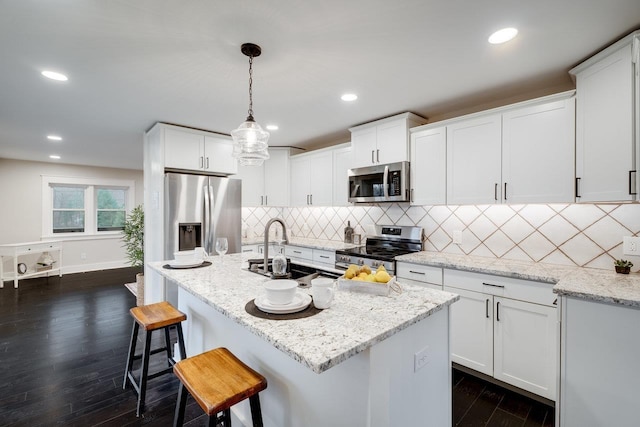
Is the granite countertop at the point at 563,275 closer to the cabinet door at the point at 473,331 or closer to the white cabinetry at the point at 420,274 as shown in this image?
the white cabinetry at the point at 420,274

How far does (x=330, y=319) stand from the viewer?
45.6 inches

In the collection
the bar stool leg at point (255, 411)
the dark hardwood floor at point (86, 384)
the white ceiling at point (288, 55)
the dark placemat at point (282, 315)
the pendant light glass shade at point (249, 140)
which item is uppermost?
the white ceiling at point (288, 55)

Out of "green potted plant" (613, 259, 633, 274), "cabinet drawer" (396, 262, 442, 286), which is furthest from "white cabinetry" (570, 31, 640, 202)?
"cabinet drawer" (396, 262, 442, 286)

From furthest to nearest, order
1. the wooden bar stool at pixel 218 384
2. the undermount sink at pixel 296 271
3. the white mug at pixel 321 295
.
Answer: the undermount sink at pixel 296 271, the white mug at pixel 321 295, the wooden bar stool at pixel 218 384

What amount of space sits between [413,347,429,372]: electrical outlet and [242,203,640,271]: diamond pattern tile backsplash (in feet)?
5.83

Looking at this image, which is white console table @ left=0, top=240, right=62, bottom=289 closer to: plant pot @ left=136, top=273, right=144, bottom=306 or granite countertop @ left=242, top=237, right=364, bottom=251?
plant pot @ left=136, top=273, right=144, bottom=306

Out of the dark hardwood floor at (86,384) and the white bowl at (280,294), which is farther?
the dark hardwood floor at (86,384)

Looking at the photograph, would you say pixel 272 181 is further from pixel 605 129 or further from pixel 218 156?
pixel 605 129

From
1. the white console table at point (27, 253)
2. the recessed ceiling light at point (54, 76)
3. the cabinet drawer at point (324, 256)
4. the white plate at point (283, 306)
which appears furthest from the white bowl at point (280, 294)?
the white console table at point (27, 253)

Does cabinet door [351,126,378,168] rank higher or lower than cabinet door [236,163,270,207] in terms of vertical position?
higher

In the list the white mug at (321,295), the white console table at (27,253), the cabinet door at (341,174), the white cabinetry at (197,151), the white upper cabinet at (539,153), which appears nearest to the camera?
the white mug at (321,295)

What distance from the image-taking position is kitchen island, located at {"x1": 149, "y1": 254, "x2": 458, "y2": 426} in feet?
3.32

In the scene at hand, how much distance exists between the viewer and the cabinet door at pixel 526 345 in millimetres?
1980

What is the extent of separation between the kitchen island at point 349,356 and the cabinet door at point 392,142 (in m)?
1.93
